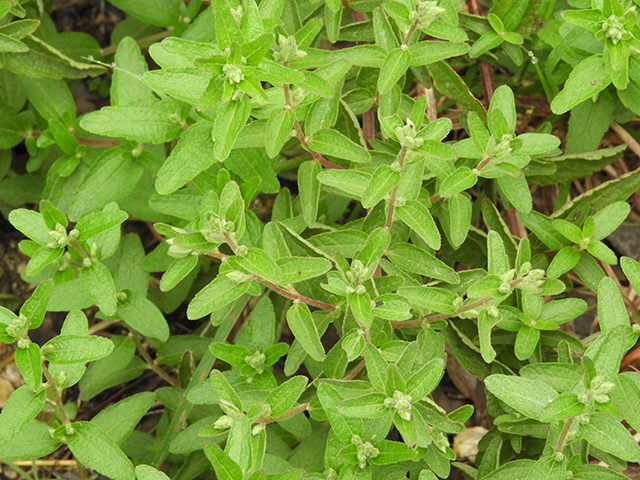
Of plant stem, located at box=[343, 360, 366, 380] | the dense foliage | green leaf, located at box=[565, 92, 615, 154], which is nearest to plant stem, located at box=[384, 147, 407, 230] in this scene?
the dense foliage

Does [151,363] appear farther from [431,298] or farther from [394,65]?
[394,65]

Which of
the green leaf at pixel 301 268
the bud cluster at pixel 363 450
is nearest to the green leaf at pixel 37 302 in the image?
the green leaf at pixel 301 268

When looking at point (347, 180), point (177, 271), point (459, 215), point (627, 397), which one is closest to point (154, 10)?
point (347, 180)

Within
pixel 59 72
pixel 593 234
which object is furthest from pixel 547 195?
pixel 59 72

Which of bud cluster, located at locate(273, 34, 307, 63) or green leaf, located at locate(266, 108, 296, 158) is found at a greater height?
bud cluster, located at locate(273, 34, 307, 63)

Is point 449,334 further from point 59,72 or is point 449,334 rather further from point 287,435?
point 59,72

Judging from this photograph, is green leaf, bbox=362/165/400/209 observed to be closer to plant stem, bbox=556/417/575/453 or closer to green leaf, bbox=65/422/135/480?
plant stem, bbox=556/417/575/453

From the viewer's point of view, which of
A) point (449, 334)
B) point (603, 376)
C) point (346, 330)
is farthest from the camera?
point (449, 334)
